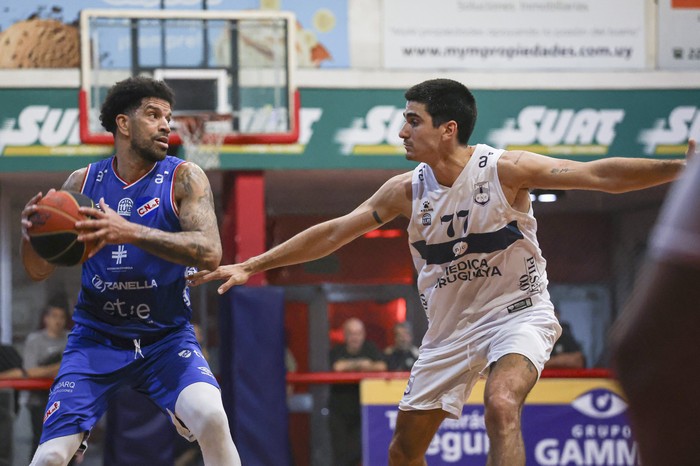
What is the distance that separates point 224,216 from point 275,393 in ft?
8.11

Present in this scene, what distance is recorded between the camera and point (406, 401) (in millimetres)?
5039

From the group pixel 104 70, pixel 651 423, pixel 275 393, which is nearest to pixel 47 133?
pixel 104 70

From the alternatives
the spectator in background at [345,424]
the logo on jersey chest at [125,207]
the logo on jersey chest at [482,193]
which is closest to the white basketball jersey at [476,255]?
the logo on jersey chest at [482,193]

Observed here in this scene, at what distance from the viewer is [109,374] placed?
4918mm

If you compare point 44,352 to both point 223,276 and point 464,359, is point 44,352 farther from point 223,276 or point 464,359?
point 464,359

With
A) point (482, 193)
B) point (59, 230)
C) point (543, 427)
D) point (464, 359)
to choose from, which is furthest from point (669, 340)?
point (543, 427)

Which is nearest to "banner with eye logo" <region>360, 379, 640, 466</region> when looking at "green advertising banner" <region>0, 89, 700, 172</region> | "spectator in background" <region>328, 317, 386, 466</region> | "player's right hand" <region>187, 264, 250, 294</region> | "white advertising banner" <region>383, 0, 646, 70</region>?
"spectator in background" <region>328, 317, 386, 466</region>

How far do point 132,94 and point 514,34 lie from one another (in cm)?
688

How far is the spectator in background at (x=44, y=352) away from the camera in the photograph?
912 cm

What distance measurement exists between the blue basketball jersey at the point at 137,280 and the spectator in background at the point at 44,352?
14.4 ft

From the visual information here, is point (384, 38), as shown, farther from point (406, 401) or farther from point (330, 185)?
point (406, 401)

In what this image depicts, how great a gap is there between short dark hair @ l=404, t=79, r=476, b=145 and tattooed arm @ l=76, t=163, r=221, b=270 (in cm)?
122

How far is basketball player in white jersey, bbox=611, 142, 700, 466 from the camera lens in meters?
1.34

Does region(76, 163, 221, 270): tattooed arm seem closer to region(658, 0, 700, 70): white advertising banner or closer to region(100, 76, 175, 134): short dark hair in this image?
region(100, 76, 175, 134): short dark hair
